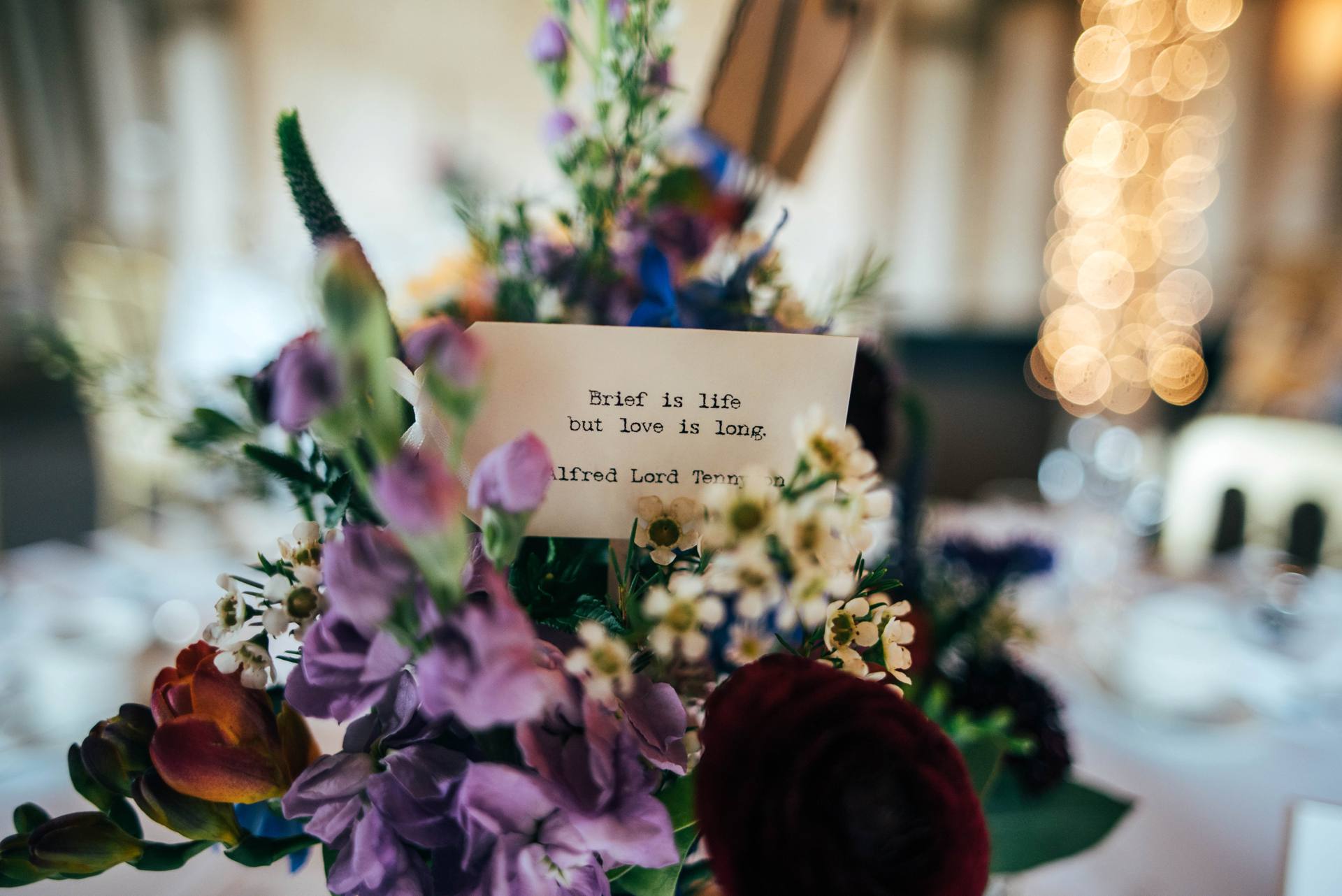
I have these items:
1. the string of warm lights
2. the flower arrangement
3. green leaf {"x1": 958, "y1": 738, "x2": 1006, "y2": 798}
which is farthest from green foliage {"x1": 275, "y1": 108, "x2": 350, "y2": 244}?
the string of warm lights

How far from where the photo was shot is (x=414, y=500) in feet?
0.61

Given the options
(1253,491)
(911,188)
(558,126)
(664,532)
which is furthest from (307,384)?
(911,188)

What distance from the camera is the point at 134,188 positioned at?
293 centimetres

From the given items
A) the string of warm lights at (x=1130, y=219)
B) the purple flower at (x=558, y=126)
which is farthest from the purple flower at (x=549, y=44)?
the string of warm lights at (x=1130, y=219)

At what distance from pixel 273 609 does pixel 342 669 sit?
39 mm

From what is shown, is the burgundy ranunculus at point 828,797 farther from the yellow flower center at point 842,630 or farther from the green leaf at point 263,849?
the green leaf at point 263,849

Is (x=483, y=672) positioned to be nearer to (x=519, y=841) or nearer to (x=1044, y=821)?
(x=519, y=841)

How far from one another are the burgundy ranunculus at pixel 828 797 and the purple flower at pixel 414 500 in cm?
11

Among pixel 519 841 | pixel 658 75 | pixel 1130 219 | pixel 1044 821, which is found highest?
pixel 1130 219

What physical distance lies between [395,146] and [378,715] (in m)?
3.33

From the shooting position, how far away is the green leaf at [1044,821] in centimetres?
43

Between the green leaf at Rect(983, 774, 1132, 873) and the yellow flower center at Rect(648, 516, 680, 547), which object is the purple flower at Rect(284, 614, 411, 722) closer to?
the yellow flower center at Rect(648, 516, 680, 547)

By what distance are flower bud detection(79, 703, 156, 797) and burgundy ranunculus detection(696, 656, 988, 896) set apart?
22 centimetres

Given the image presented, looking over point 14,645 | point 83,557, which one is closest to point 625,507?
point 14,645
